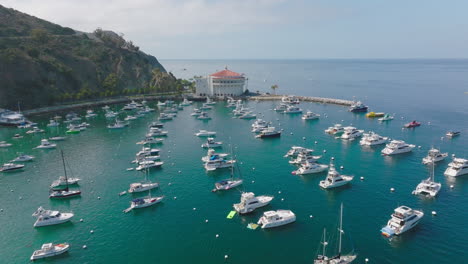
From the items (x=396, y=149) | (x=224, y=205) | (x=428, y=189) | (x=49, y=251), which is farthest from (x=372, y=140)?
(x=49, y=251)

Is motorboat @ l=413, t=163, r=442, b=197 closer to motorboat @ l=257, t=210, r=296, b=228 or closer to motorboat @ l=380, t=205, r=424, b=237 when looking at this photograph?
motorboat @ l=380, t=205, r=424, b=237

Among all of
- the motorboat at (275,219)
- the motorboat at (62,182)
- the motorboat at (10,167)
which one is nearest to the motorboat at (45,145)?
the motorboat at (10,167)

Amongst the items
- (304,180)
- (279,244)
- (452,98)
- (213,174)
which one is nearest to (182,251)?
(279,244)

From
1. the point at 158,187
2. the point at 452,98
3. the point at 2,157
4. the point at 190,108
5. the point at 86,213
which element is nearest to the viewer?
the point at 86,213

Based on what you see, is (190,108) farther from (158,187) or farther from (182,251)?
(182,251)

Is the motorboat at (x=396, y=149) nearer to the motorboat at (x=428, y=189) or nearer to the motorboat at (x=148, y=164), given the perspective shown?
the motorboat at (x=428, y=189)
